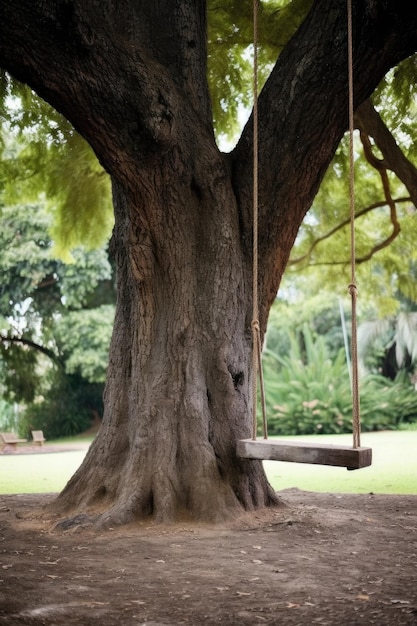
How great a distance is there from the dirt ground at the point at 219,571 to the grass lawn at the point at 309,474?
331 centimetres

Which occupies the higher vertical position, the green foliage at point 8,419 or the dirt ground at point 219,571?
the green foliage at point 8,419

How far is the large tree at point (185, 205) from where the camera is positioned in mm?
5430

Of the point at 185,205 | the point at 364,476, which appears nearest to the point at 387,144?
the point at 185,205

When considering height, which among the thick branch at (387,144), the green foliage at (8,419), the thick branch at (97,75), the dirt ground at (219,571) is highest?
the thick branch at (387,144)

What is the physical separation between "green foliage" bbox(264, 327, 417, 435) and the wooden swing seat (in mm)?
12622

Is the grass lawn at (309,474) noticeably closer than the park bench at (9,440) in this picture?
Yes

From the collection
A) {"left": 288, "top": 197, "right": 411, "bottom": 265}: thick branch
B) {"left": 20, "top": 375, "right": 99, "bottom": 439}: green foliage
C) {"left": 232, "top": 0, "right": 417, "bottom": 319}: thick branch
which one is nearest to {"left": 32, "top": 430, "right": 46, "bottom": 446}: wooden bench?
{"left": 20, "top": 375, "right": 99, "bottom": 439}: green foliage

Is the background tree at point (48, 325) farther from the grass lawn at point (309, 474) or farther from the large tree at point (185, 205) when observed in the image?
the large tree at point (185, 205)

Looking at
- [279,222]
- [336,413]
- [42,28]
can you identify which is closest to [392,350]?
[336,413]

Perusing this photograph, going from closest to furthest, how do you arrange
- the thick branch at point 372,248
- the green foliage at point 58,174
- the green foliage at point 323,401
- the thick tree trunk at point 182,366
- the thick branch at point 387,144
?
the thick tree trunk at point 182,366
the thick branch at point 387,144
the green foliage at point 58,174
the thick branch at point 372,248
the green foliage at point 323,401

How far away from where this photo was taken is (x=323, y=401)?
58.7 feet

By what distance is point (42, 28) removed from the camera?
509cm

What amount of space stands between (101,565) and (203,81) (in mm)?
3834

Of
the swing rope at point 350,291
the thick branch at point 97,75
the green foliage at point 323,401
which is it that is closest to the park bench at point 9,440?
the green foliage at point 323,401
